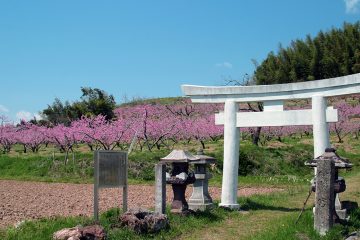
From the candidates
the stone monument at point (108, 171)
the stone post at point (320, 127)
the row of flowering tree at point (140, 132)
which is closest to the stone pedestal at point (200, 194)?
Answer: the stone monument at point (108, 171)

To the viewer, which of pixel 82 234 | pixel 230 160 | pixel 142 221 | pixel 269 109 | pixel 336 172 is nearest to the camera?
pixel 82 234

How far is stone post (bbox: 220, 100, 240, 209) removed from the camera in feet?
42.8

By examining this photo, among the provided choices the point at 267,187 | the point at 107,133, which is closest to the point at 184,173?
the point at 267,187

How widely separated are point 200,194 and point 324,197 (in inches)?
185

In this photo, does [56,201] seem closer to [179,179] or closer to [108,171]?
[179,179]

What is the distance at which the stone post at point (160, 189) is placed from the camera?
10.5m

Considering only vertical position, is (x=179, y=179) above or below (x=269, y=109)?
below

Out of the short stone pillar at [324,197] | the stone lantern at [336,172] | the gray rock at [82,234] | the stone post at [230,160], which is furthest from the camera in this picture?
the stone post at [230,160]

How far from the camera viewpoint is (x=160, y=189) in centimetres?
1058

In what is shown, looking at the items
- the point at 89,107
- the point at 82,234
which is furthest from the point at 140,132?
the point at 82,234

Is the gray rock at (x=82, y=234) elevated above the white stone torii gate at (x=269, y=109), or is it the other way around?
the white stone torii gate at (x=269, y=109)

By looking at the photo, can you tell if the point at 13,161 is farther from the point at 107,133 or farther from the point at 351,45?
the point at 351,45

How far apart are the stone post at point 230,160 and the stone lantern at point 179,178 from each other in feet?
4.96

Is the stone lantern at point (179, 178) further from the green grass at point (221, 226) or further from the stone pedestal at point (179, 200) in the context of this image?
the green grass at point (221, 226)
